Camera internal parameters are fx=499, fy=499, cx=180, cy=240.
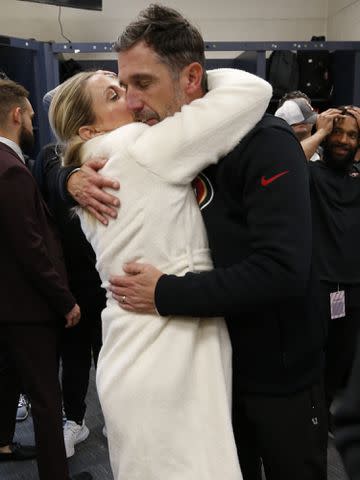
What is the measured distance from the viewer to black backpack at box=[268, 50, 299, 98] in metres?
4.48

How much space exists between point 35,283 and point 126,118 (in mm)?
837

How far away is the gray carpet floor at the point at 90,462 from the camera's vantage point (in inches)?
86.3

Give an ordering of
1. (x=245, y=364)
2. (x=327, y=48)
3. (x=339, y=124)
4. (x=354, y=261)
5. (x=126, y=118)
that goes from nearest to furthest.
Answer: (x=245, y=364) < (x=126, y=118) < (x=354, y=261) < (x=339, y=124) < (x=327, y=48)

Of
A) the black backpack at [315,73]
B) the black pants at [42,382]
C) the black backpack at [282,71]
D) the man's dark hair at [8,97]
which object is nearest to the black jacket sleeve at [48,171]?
the man's dark hair at [8,97]

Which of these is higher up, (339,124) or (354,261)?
(339,124)

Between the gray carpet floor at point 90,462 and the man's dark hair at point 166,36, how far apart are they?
5.64 ft

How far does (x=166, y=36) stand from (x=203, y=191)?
0.33 meters

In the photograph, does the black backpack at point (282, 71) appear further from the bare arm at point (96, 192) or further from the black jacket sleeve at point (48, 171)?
the bare arm at point (96, 192)

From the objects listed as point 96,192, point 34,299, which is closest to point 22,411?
A: point 34,299

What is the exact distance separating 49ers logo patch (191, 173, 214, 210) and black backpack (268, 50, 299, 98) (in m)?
3.73

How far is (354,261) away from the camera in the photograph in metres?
2.21

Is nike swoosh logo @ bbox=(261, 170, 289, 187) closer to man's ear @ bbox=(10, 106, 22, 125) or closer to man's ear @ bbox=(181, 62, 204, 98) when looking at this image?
man's ear @ bbox=(181, 62, 204, 98)

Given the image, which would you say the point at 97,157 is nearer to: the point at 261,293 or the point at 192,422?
the point at 261,293

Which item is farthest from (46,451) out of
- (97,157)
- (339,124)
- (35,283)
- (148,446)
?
(339,124)
